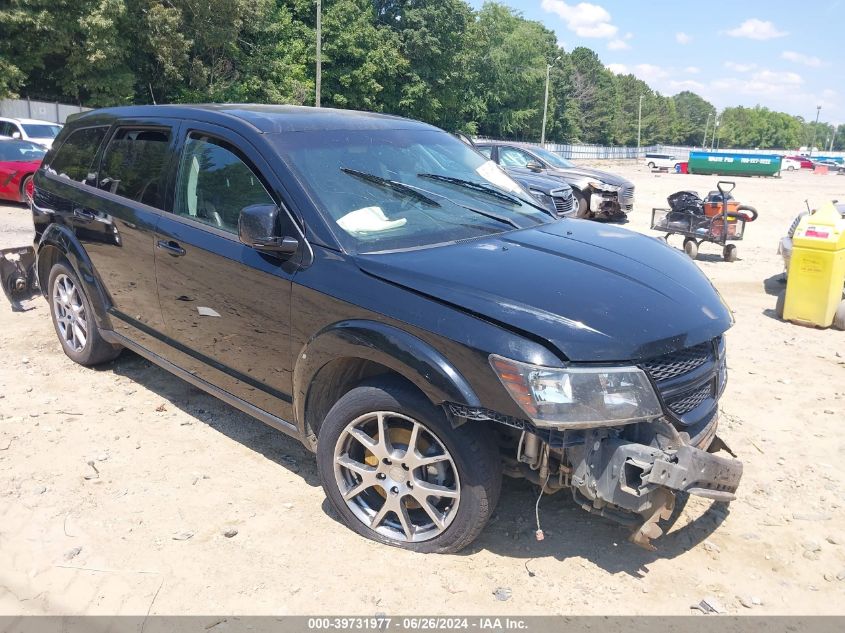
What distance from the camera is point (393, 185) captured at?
3590 mm

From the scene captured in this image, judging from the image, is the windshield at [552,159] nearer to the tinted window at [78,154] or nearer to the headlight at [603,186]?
the headlight at [603,186]

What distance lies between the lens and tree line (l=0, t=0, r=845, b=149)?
3014cm

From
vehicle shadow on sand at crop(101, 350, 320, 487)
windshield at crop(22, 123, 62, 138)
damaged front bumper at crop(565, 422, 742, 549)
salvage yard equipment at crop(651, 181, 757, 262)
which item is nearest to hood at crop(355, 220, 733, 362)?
damaged front bumper at crop(565, 422, 742, 549)

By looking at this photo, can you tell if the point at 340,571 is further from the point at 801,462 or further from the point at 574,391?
the point at 801,462

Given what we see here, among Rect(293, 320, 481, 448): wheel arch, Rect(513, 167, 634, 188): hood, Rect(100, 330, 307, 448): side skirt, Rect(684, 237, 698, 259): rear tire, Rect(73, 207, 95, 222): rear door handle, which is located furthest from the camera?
Rect(513, 167, 634, 188): hood

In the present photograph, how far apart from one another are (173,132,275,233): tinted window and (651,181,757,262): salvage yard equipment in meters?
9.12

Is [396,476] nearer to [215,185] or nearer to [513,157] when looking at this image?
[215,185]

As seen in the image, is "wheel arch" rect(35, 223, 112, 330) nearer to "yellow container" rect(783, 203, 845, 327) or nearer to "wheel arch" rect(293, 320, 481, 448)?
"wheel arch" rect(293, 320, 481, 448)

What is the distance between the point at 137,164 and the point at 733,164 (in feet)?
180

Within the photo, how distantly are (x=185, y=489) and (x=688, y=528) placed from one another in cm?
263

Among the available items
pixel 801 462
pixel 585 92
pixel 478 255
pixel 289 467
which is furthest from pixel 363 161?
pixel 585 92

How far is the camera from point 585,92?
10431 centimetres

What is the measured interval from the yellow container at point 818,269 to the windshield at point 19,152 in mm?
13697

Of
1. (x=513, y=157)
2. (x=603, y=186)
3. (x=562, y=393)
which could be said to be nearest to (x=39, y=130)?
(x=513, y=157)
